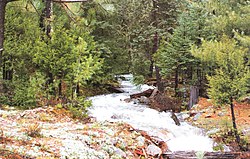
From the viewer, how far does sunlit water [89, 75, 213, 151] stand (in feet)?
27.8

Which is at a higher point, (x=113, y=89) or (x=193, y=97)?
(x=193, y=97)

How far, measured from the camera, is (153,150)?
285 inches

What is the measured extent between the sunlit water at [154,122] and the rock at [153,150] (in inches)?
32.3

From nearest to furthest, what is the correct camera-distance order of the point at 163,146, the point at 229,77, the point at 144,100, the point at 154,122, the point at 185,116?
1. the point at 229,77
2. the point at 163,146
3. the point at 154,122
4. the point at 185,116
5. the point at 144,100

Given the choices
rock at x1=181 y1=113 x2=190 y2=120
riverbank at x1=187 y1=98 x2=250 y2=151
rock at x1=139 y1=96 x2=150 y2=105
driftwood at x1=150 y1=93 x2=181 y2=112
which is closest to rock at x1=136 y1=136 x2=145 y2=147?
riverbank at x1=187 y1=98 x2=250 y2=151

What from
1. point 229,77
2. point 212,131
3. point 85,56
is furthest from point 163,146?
point 85,56

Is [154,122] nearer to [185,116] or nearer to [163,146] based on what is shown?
[185,116]

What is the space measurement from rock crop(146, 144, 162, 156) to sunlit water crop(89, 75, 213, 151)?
2.69 ft

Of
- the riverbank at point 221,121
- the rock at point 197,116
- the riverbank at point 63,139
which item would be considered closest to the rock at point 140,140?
the riverbank at point 63,139

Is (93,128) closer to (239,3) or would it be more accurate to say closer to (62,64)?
(62,64)

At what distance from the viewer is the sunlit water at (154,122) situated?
8.48 meters

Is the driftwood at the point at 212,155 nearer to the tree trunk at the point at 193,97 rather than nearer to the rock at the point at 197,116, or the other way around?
the rock at the point at 197,116

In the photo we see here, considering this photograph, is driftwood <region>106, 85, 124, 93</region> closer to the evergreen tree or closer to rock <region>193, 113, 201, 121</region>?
rock <region>193, 113, 201, 121</region>

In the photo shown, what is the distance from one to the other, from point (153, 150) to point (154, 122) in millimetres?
3579
